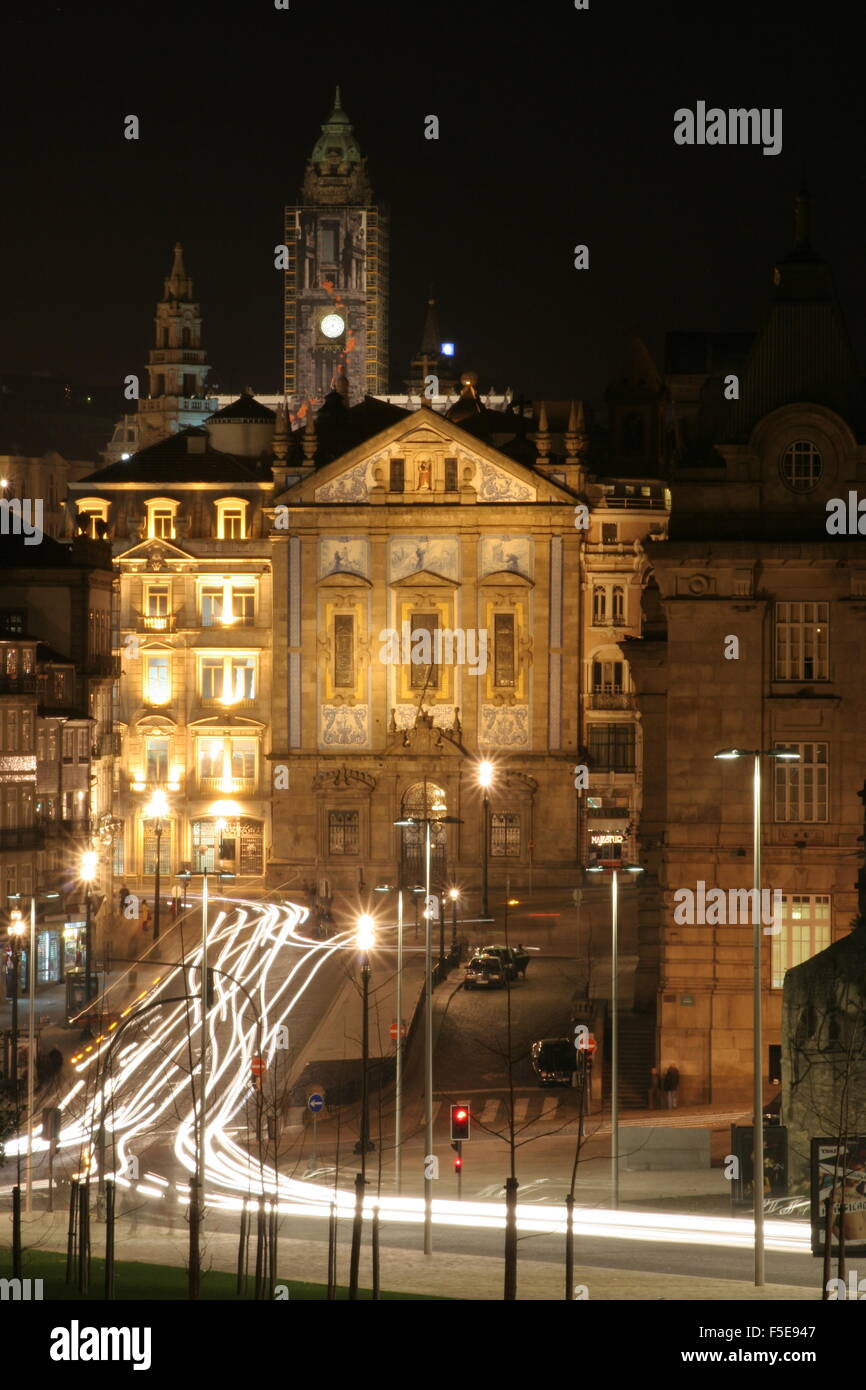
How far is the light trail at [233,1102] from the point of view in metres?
56.6

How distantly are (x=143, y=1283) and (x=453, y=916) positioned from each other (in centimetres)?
6141

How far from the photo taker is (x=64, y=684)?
11075cm

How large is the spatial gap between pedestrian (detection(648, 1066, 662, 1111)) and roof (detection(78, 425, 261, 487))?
66793mm

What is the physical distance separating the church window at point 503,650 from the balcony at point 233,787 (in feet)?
40.7

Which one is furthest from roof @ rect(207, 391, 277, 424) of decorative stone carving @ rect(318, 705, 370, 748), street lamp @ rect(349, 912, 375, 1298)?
street lamp @ rect(349, 912, 375, 1298)

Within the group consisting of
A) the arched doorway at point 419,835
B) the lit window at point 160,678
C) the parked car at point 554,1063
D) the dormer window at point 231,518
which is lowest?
the parked car at point 554,1063

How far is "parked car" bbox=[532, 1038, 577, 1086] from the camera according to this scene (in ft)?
259

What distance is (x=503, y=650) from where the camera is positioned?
130 metres

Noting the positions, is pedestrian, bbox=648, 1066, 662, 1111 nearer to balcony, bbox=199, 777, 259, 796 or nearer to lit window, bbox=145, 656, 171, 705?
balcony, bbox=199, 777, 259, 796

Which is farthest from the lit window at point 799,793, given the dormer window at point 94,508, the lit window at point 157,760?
the dormer window at point 94,508

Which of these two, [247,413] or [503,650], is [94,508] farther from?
[503,650]

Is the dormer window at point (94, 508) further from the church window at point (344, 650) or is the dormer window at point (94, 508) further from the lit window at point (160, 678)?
the church window at point (344, 650)

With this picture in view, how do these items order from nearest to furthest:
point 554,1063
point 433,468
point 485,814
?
point 554,1063 → point 485,814 → point 433,468

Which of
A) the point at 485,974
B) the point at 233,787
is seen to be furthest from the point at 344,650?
the point at 485,974
